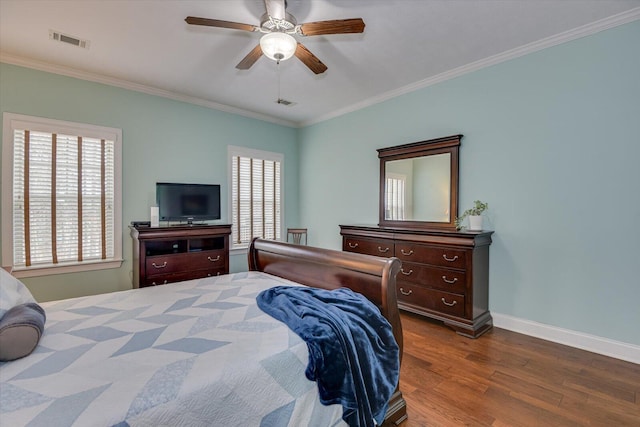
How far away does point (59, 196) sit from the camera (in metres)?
3.43

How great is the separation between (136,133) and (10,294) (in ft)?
10.0

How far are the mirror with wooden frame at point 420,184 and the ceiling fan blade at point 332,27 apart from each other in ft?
6.42

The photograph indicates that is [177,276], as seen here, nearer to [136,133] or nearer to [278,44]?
[136,133]

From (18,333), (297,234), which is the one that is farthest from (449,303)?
(18,333)

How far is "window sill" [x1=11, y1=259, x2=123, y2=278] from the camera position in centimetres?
321

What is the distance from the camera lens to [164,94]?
13.5 ft

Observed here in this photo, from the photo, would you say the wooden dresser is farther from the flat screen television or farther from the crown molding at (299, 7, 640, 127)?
the flat screen television

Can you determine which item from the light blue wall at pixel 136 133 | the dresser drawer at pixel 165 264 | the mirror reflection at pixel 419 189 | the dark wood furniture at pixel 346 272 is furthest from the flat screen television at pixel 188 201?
the mirror reflection at pixel 419 189

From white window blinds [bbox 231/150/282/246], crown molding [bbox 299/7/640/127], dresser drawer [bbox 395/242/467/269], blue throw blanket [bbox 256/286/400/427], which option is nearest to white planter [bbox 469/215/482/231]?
dresser drawer [bbox 395/242/467/269]

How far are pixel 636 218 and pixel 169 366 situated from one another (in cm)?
351

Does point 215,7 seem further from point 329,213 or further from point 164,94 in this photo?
point 329,213

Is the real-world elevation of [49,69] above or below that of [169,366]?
above

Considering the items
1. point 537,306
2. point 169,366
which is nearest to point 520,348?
point 537,306

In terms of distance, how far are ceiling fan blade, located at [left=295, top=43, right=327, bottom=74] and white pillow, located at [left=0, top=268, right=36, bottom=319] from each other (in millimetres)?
2360
